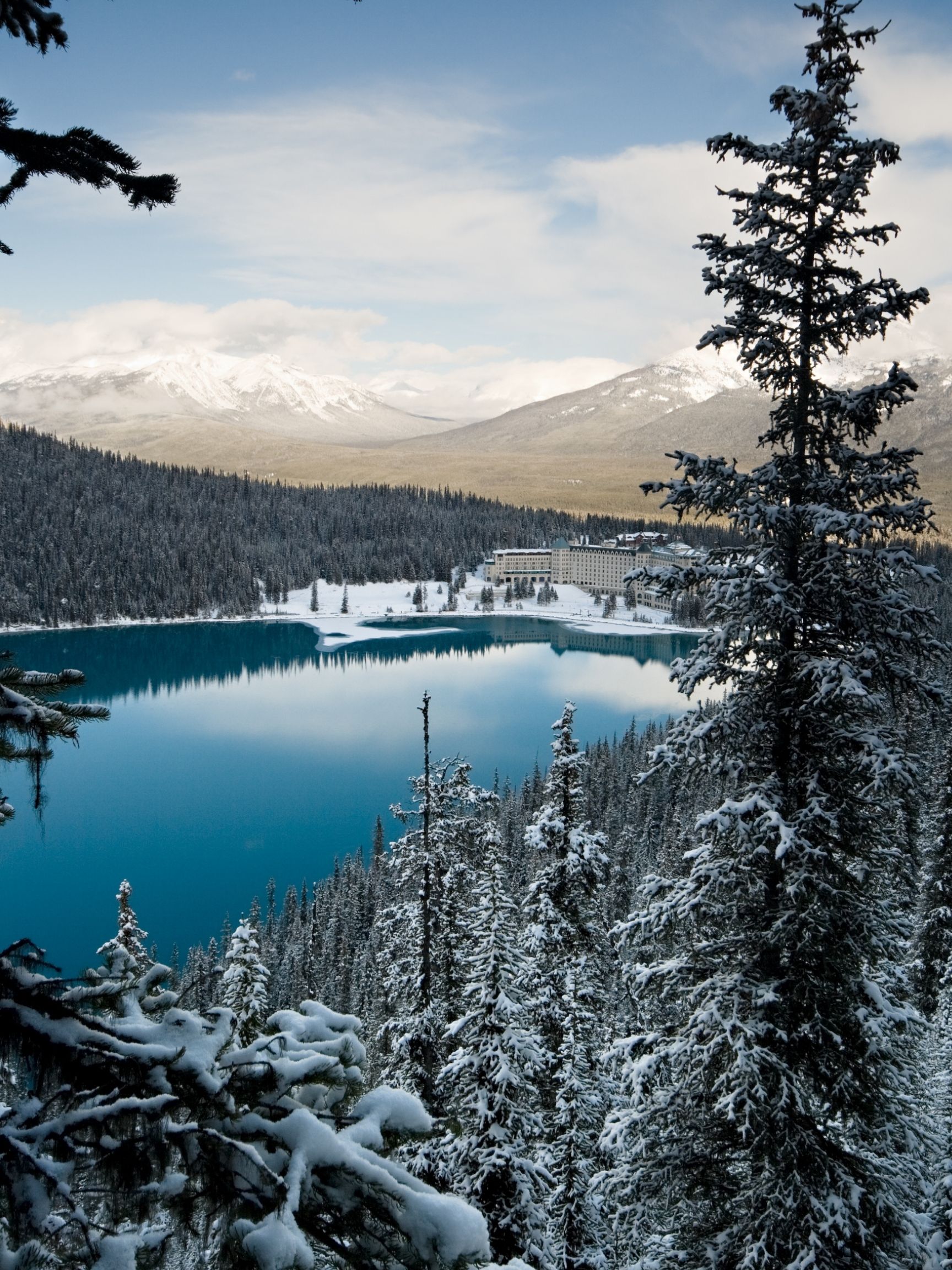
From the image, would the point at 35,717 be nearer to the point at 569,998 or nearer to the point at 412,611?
the point at 569,998

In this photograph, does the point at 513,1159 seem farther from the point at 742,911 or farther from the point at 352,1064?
the point at 352,1064

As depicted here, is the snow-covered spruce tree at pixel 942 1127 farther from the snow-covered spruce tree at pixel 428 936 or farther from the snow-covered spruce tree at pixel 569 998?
the snow-covered spruce tree at pixel 428 936

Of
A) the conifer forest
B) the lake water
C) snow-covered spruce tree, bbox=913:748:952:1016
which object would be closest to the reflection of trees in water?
the lake water

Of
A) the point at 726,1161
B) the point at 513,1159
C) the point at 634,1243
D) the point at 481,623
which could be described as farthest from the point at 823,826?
the point at 481,623

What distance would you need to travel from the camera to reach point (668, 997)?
7.54m

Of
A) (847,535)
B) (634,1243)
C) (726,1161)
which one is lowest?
(634,1243)

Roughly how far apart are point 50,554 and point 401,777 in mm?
135125

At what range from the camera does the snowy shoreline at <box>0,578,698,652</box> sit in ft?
519

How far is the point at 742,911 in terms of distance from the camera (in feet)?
24.5

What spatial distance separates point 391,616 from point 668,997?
168m

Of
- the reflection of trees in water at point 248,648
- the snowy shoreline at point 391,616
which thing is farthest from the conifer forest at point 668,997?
the snowy shoreline at point 391,616

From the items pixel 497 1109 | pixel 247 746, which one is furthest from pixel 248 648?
pixel 497 1109

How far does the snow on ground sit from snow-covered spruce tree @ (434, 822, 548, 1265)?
137m

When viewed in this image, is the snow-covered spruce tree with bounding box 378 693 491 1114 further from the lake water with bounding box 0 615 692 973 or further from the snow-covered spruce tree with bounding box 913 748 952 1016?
the snow-covered spruce tree with bounding box 913 748 952 1016
